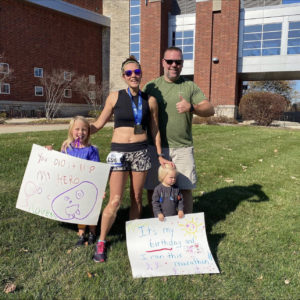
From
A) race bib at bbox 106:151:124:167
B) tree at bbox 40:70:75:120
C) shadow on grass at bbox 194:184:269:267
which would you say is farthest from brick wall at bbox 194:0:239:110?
race bib at bbox 106:151:124:167

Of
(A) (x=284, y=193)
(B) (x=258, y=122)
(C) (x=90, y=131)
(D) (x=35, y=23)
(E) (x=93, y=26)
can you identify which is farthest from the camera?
(E) (x=93, y=26)

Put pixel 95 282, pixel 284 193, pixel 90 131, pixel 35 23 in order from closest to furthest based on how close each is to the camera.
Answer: pixel 95 282
pixel 90 131
pixel 284 193
pixel 35 23

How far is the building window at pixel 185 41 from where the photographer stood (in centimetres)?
2859

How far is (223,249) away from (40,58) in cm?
3022

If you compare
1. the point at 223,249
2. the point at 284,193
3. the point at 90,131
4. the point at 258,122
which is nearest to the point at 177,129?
the point at 90,131

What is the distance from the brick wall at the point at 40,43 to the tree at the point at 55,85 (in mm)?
782

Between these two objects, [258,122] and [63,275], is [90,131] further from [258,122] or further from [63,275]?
[258,122]

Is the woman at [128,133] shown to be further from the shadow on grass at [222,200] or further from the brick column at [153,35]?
the brick column at [153,35]

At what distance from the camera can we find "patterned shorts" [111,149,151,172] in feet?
9.68

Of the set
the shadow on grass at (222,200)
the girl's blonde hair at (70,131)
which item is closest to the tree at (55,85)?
the shadow on grass at (222,200)

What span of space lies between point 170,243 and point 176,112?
1402mm

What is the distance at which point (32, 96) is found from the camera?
28984 millimetres

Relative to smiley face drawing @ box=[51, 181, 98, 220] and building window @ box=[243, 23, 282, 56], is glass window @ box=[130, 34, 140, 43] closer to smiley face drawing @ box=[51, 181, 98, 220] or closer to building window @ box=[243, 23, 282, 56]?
building window @ box=[243, 23, 282, 56]

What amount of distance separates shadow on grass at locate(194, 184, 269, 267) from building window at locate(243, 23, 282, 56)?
24.1 metres
